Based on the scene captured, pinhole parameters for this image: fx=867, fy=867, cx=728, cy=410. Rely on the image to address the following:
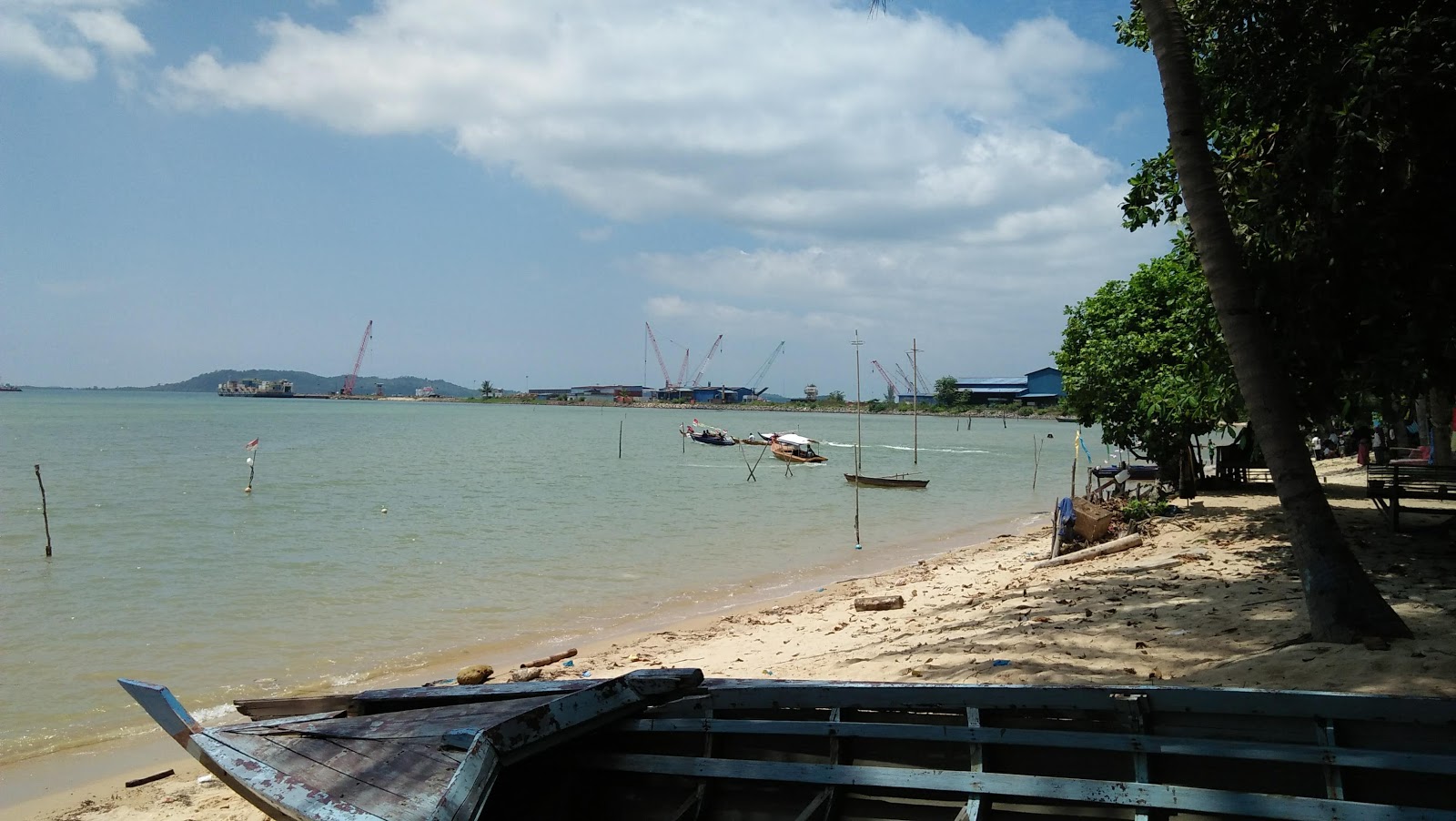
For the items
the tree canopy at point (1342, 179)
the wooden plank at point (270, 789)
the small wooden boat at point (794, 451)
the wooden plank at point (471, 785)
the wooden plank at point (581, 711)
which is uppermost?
the tree canopy at point (1342, 179)

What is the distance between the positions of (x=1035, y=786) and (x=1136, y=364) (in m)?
14.5

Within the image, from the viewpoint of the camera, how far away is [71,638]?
11.2 metres

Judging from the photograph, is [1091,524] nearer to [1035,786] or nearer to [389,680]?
[389,680]

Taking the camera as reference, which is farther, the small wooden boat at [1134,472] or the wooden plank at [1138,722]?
the small wooden boat at [1134,472]

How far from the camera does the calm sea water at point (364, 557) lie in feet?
33.9

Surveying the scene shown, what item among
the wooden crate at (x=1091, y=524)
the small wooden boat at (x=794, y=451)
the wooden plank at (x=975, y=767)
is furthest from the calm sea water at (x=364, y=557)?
the wooden plank at (x=975, y=767)

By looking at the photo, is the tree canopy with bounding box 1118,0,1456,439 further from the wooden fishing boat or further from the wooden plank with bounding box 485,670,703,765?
the wooden plank with bounding box 485,670,703,765

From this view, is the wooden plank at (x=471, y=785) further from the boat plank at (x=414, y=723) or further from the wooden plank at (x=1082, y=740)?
the wooden plank at (x=1082, y=740)

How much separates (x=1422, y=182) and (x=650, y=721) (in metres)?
6.52

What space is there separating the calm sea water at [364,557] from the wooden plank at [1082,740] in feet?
22.2

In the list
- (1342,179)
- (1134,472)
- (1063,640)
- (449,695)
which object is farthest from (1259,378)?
(1134,472)

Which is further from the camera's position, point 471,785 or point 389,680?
point 389,680

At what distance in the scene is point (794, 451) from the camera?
46.8 meters

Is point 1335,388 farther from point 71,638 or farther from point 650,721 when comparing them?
point 71,638
